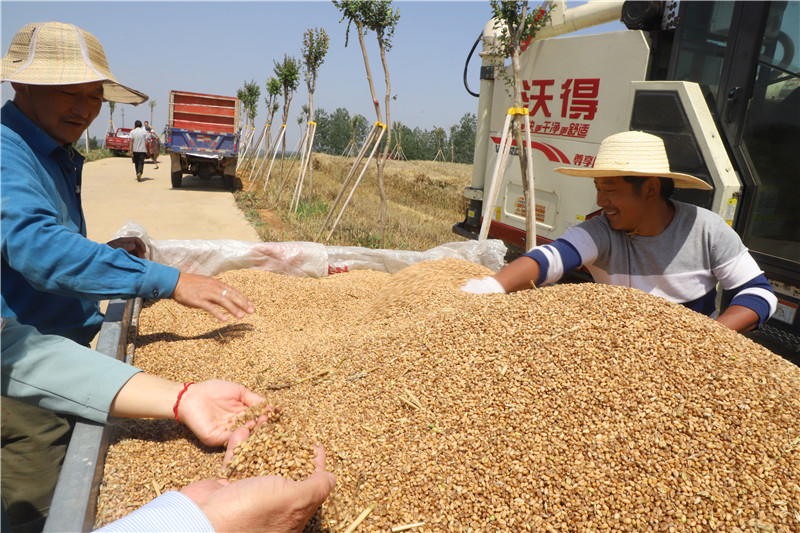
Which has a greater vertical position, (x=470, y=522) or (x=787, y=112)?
(x=787, y=112)

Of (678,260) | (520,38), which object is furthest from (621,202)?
(520,38)

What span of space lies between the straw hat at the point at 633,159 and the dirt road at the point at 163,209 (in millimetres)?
6137

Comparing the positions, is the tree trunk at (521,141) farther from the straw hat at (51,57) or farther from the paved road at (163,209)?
the paved road at (163,209)

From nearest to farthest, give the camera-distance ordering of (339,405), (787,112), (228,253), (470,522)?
(470,522)
(339,405)
(787,112)
(228,253)

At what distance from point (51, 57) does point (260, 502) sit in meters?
1.45

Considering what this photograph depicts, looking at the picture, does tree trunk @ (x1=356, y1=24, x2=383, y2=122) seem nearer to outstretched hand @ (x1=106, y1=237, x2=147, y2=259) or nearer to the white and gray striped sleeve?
outstretched hand @ (x1=106, y1=237, x2=147, y2=259)

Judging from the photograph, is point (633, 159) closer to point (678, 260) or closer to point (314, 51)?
point (678, 260)

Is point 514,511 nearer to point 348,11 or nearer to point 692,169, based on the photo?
point 692,169

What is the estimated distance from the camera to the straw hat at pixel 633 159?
200 cm

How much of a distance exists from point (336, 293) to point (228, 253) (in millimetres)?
865

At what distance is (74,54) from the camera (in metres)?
1.52

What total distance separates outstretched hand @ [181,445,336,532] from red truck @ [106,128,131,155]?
3003cm

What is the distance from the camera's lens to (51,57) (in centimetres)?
150

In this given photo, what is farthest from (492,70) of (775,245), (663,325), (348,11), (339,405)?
(339,405)
